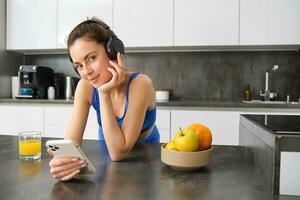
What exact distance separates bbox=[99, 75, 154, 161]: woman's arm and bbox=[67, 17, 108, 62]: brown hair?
19 centimetres

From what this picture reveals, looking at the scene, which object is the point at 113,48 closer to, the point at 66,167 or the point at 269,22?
the point at 66,167

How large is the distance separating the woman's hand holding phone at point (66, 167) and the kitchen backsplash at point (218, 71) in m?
2.34

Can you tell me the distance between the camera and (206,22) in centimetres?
253

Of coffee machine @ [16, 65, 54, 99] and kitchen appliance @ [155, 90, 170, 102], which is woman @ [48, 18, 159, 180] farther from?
coffee machine @ [16, 65, 54, 99]

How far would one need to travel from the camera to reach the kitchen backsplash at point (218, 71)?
2.79 meters

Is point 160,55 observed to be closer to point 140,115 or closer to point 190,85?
point 190,85

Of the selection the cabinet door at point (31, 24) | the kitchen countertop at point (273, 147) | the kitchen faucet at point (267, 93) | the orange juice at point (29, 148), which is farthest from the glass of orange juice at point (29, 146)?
the kitchen faucet at point (267, 93)

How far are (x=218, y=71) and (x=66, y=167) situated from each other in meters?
2.47

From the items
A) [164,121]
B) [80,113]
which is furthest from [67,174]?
[164,121]

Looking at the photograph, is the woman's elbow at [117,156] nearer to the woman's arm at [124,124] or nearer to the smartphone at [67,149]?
the woman's arm at [124,124]

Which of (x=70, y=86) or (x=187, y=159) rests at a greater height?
(x=70, y=86)

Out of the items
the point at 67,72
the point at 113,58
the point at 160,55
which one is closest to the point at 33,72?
the point at 67,72

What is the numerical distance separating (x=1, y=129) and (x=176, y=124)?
1685 mm

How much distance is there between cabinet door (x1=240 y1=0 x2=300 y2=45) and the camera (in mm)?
2414
